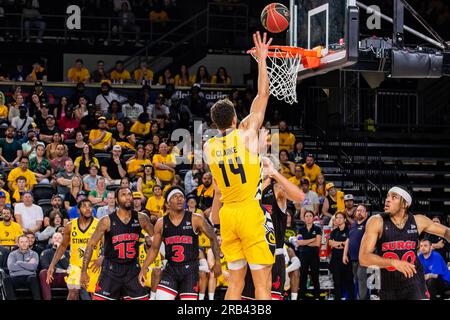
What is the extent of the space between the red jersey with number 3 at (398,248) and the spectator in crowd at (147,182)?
352 inches

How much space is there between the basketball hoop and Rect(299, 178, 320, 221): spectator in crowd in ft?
16.1

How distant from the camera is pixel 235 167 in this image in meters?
8.85

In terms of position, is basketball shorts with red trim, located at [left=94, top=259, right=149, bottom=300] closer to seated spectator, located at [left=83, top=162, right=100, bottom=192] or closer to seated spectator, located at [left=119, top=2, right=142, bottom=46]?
seated spectator, located at [left=83, top=162, right=100, bottom=192]

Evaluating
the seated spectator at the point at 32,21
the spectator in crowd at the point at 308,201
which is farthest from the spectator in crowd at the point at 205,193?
the seated spectator at the point at 32,21

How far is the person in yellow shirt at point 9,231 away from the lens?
16062 mm

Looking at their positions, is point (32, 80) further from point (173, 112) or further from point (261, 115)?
point (261, 115)

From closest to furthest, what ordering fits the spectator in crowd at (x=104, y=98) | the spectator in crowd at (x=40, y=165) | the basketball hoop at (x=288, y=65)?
1. the basketball hoop at (x=288, y=65)
2. the spectator in crowd at (x=40, y=165)
3. the spectator in crowd at (x=104, y=98)

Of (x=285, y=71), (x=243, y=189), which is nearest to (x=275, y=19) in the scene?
(x=285, y=71)

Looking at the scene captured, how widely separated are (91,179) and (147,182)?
1.14 meters

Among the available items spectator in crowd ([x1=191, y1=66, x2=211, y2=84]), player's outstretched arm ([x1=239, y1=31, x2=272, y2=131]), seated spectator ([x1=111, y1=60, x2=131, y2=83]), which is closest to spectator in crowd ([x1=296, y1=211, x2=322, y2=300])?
spectator in crowd ([x1=191, y1=66, x2=211, y2=84])

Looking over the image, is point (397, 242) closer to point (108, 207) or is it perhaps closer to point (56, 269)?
point (56, 269)

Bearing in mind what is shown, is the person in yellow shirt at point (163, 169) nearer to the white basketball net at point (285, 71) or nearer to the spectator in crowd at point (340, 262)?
the spectator in crowd at point (340, 262)

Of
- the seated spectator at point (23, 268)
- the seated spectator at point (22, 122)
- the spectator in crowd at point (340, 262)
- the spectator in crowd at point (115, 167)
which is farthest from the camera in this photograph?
the seated spectator at point (22, 122)
